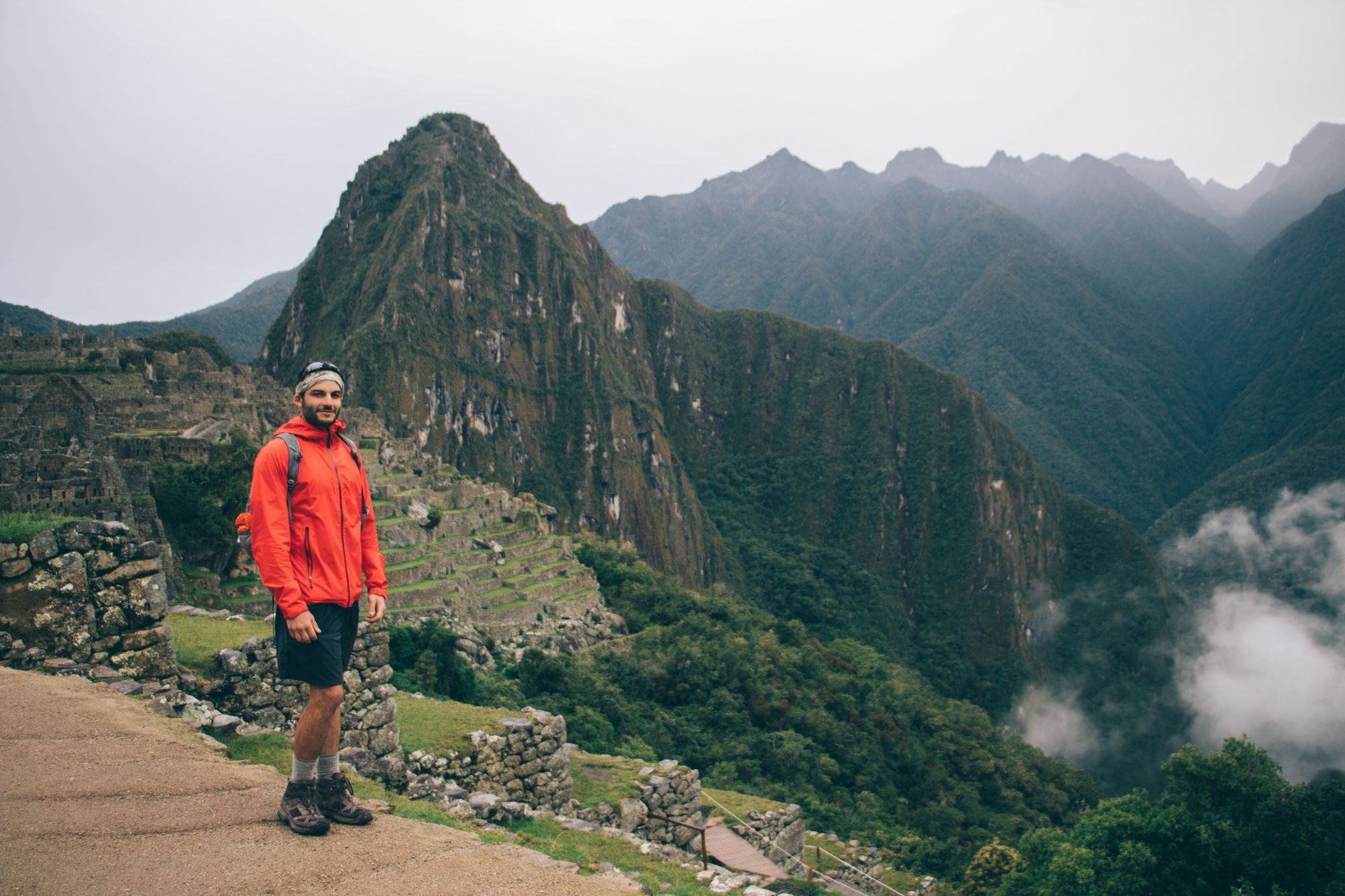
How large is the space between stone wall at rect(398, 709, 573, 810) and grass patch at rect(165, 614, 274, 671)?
2622 millimetres

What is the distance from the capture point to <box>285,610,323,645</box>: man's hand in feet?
17.5

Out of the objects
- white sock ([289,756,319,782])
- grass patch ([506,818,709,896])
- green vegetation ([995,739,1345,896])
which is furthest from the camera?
green vegetation ([995,739,1345,896])

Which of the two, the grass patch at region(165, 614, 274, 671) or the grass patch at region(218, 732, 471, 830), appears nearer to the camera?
the grass patch at region(218, 732, 471, 830)

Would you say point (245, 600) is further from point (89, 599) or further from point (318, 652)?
Answer: point (318, 652)

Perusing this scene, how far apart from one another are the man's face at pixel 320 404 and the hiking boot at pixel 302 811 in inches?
101

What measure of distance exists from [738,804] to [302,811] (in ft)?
42.3

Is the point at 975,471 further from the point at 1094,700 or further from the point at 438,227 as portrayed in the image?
the point at 438,227

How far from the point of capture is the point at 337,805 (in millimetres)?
5812

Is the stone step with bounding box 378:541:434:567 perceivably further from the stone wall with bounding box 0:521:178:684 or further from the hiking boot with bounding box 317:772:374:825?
the hiking boot with bounding box 317:772:374:825

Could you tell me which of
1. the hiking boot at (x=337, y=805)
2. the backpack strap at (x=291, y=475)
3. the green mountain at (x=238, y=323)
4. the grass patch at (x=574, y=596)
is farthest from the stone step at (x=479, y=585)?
the green mountain at (x=238, y=323)

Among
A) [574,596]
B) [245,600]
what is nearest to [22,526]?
[245,600]

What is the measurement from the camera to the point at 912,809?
1187 inches

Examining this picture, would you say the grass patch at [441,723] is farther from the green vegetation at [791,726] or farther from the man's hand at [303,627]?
the man's hand at [303,627]

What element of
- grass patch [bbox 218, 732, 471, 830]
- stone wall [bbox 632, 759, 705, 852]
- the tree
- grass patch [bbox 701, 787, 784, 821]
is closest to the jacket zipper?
grass patch [bbox 218, 732, 471, 830]
